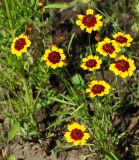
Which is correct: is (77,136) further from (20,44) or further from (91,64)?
(20,44)

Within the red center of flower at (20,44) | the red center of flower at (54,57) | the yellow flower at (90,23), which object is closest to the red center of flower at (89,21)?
the yellow flower at (90,23)

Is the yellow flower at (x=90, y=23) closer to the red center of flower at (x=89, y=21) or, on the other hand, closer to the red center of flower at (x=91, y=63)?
the red center of flower at (x=89, y=21)

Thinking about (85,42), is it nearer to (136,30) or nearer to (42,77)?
(136,30)

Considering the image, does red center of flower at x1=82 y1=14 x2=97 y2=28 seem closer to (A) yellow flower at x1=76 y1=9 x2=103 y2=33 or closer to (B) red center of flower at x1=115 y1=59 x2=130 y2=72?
(A) yellow flower at x1=76 y1=9 x2=103 y2=33

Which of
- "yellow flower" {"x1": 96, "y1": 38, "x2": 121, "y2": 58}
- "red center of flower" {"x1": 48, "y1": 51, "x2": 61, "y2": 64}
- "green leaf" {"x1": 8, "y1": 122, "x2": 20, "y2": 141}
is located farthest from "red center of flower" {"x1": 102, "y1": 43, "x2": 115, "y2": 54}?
"green leaf" {"x1": 8, "y1": 122, "x2": 20, "y2": 141}

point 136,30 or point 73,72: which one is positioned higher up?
point 136,30

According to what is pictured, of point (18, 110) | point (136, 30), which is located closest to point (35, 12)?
point (18, 110)
